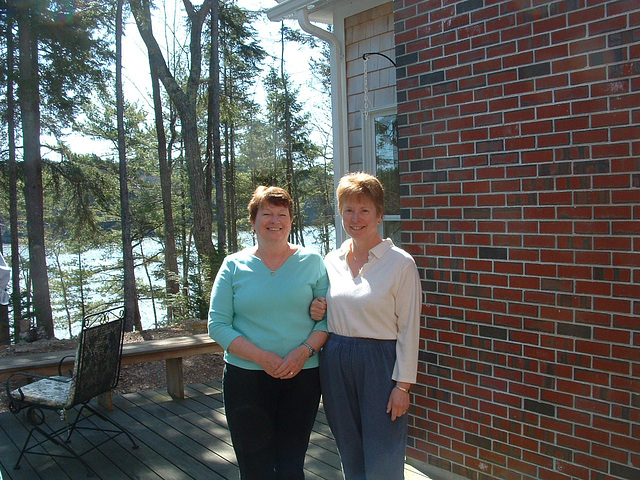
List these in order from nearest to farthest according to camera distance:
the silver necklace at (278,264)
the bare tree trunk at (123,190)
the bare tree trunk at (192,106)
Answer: the silver necklace at (278,264)
the bare tree trunk at (123,190)
the bare tree trunk at (192,106)

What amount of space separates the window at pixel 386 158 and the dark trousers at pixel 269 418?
2270 millimetres

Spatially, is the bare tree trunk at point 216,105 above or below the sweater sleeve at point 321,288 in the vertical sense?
above

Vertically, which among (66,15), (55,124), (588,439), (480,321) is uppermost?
(66,15)

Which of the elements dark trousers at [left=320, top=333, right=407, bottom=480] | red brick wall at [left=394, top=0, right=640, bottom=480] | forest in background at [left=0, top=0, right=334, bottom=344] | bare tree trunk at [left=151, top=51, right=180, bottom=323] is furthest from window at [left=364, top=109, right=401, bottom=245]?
bare tree trunk at [left=151, top=51, right=180, bottom=323]

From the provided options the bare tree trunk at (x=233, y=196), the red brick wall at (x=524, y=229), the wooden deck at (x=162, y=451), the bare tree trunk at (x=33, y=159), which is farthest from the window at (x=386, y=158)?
the bare tree trunk at (x=233, y=196)

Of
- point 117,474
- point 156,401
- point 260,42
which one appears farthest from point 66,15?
point 117,474

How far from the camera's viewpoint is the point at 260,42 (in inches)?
802

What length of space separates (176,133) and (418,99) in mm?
20795

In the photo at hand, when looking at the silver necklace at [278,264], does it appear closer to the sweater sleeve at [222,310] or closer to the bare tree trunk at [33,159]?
the sweater sleeve at [222,310]

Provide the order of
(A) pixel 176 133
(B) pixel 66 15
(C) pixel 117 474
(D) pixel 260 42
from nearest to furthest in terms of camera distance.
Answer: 1. (C) pixel 117 474
2. (B) pixel 66 15
3. (D) pixel 260 42
4. (A) pixel 176 133

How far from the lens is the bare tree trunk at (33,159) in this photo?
41.3 feet

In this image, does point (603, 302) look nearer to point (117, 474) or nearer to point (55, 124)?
point (117, 474)

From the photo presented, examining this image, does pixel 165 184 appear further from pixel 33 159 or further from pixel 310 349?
pixel 310 349

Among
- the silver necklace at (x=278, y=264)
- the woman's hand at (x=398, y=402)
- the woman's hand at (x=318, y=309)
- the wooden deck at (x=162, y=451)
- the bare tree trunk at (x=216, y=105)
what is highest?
the bare tree trunk at (x=216, y=105)
